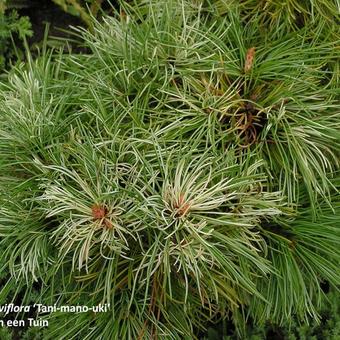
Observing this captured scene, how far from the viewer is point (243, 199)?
167cm

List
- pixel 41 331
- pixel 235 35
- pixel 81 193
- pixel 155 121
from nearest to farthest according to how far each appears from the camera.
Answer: pixel 81 193 → pixel 155 121 → pixel 235 35 → pixel 41 331

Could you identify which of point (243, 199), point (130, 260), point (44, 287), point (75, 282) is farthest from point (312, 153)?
point (44, 287)

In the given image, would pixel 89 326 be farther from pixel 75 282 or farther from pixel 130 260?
pixel 130 260

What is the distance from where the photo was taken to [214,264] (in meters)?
1.66

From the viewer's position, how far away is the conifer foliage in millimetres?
1621

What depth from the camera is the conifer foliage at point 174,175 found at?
5.32 ft

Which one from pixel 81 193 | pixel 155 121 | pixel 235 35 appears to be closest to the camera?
pixel 81 193

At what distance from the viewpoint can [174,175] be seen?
5.46 ft

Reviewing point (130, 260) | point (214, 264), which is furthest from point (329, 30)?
point (130, 260)

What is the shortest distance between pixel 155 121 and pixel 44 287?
0.65 m

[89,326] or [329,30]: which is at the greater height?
[329,30]

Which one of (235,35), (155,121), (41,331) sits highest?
(235,35)

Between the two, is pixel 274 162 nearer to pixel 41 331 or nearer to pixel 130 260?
pixel 130 260

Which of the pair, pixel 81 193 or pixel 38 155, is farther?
pixel 38 155
